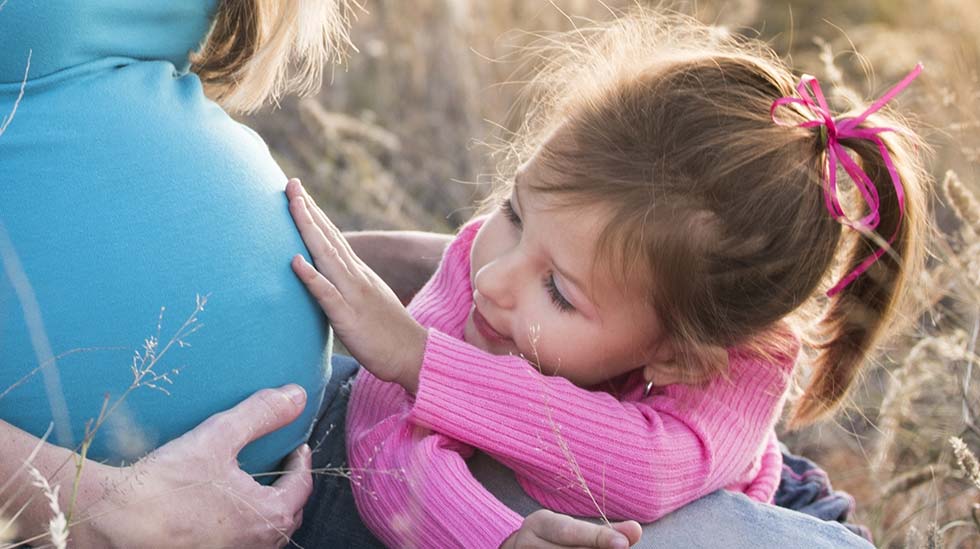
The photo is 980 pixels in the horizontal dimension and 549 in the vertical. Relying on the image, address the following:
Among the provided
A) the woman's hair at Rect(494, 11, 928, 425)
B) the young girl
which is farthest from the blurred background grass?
the young girl

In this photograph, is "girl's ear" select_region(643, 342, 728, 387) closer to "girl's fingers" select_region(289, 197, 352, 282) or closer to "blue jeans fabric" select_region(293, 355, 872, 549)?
"blue jeans fabric" select_region(293, 355, 872, 549)

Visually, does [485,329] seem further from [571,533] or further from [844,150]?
[844,150]

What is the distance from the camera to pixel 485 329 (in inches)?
88.2

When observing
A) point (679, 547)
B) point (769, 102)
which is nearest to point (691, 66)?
point (769, 102)

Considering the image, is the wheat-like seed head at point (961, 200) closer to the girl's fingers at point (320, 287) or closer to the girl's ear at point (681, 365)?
the girl's ear at point (681, 365)

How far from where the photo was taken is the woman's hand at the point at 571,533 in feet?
5.81

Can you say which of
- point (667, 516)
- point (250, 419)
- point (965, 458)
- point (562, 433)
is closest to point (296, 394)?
point (250, 419)

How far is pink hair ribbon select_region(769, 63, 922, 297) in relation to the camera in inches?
84.7

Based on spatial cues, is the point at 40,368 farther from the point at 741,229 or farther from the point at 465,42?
the point at 465,42

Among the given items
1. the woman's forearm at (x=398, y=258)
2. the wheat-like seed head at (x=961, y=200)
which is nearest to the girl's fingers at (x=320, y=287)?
the woman's forearm at (x=398, y=258)

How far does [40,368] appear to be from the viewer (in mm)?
1801

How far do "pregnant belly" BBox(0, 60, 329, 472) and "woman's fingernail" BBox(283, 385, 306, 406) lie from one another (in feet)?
0.11

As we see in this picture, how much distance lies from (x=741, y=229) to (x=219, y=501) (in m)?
1.02

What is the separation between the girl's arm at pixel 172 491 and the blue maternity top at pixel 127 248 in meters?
0.07
